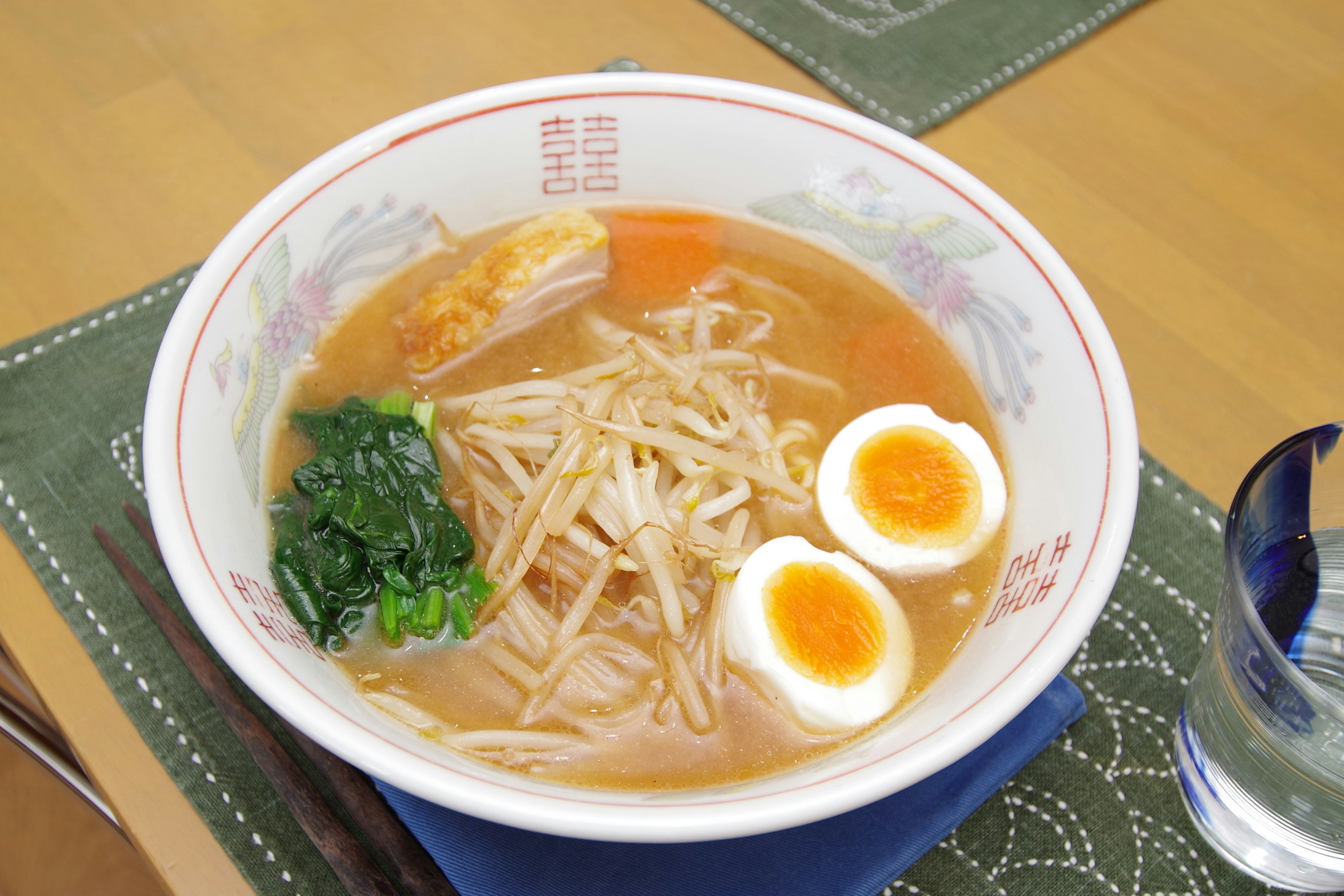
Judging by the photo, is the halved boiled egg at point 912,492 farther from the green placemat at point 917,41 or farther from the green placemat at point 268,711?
the green placemat at point 917,41

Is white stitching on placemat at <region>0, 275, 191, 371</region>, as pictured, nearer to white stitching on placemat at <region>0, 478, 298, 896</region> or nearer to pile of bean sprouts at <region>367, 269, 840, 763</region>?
white stitching on placemat at <region>0, 478, 298, 896</region>

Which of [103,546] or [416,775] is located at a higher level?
[416,775]

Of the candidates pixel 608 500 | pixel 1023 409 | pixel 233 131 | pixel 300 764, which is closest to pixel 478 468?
pixel 608 500

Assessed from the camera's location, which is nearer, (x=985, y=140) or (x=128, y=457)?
(x=128, y=457)

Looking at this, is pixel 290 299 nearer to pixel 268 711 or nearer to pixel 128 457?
pixel 128 457

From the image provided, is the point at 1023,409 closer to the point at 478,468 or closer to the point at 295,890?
the point at 478,468

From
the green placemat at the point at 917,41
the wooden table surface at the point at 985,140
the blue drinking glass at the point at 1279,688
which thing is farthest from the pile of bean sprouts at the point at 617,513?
the green placemat at the point at 917,41

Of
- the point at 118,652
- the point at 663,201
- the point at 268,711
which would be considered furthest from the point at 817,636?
the point at 118,652
